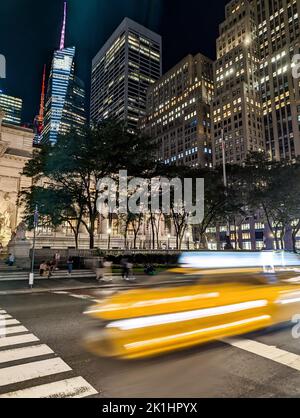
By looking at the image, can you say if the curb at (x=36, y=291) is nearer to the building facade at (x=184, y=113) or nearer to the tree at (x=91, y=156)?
the tree at (x=91, y=156)

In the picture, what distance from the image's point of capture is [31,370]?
17.2 ft

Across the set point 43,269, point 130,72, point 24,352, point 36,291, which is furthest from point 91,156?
point 130,72

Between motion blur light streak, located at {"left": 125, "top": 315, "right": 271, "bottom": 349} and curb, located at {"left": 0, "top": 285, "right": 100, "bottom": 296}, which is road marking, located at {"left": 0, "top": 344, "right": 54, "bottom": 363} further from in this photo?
curb, located at {"left": 0, "top": 285, "right": 100, "bottom": 296}

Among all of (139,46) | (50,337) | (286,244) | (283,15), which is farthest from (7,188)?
(139,46)

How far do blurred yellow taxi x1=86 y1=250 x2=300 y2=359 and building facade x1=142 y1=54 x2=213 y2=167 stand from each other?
122 metres

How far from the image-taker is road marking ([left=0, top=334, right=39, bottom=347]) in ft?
22.4

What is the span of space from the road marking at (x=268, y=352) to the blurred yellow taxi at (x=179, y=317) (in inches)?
20.5

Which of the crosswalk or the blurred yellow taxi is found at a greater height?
the blurred yellow taxi

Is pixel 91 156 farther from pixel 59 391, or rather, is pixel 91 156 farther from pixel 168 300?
pixel 59 391

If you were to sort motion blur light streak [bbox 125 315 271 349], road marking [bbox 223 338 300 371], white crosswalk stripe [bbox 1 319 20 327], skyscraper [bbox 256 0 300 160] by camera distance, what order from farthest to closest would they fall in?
skyscraper [bbox 256 0 300 160] → white crosswalk stripe [bbox 1 319 20 327] → motion blur light streak [bbox 125 315 271 349] → road marking [bbox 223 338 300 371]

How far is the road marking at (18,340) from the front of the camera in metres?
6.84

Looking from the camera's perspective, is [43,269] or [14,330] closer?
[14,330]

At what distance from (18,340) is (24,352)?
101 cm

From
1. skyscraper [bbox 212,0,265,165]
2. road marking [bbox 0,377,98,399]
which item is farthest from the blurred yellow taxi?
skyscraper [bbox 212,0,265,165]
